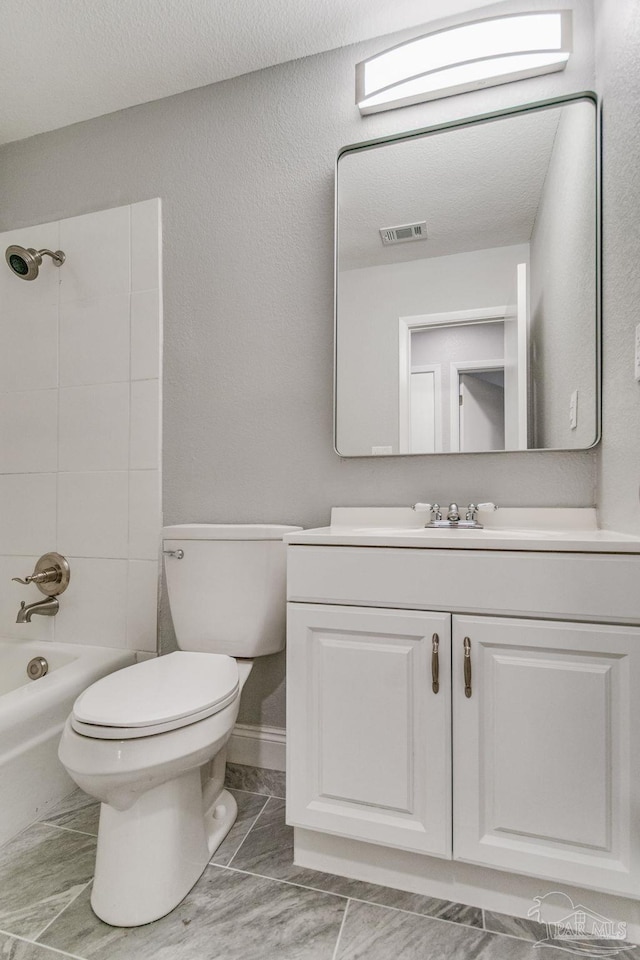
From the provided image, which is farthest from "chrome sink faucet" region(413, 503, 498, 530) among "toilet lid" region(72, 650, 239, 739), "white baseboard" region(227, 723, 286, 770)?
"white baseboard" region(227, 723, 286, 770)

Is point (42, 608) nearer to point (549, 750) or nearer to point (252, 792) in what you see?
point (252, 792)

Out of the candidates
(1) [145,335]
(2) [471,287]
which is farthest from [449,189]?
(1) [145,335]

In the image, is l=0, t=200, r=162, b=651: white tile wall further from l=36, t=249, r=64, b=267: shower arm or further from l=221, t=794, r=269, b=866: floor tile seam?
l=221, t=794, r=269, b=866: floor tile seam

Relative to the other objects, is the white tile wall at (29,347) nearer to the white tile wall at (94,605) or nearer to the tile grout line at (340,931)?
the white tile wall at (94,605)

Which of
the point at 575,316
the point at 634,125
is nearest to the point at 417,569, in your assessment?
the point at 575,316

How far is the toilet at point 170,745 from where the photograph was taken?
104 centimetres

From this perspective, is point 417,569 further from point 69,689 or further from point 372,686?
point 69,689

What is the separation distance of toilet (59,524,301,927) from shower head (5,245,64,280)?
126 centimetres

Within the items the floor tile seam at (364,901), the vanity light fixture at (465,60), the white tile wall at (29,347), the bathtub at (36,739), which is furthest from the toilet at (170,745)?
the vanity light fixture at (465,60)

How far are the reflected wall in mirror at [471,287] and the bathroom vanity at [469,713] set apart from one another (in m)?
0.48

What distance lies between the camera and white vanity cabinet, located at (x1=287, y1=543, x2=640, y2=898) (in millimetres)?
966

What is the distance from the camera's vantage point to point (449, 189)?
152cm

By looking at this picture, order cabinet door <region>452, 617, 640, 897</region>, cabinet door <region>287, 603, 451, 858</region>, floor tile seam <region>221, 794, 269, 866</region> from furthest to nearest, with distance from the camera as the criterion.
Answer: floor tile seam <region>221, 794, 269, 866</region>
cabinet door <region>287, 603, 451, 858</region>
cabinet door <region>452, 617, 640, 897</region>

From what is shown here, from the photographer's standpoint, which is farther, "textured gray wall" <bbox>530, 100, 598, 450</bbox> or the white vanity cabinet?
"textured gray wall" <bbox>530, 100, 598, 450</bbox>
